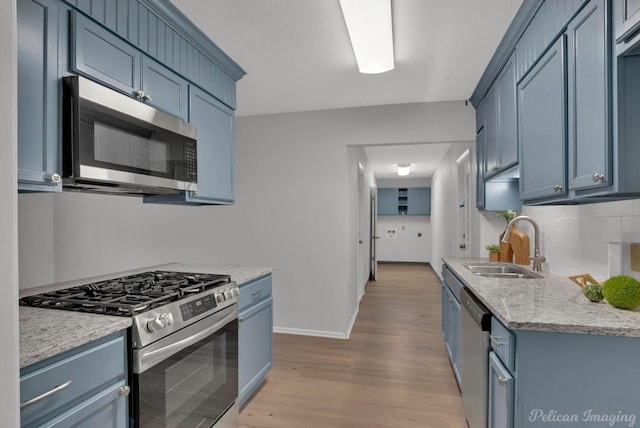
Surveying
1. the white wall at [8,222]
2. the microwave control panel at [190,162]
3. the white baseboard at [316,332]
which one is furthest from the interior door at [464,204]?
the white wall at [8,222]

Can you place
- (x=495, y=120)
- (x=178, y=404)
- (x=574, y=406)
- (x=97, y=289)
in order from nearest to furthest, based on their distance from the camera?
(x=574, y=406)
(x=178, y=404)
(x=97, y=289)
(x=495, y=120)

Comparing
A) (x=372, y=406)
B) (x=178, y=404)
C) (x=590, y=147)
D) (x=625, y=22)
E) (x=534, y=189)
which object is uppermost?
(x=625, y=22)

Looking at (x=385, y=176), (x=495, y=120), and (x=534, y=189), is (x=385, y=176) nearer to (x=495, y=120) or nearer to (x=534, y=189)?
(x=495, y=120)

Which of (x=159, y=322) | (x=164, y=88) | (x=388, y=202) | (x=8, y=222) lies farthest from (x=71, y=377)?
(x=388, y=202)

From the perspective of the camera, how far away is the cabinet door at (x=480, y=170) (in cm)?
311

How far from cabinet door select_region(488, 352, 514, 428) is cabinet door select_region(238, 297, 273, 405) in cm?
141

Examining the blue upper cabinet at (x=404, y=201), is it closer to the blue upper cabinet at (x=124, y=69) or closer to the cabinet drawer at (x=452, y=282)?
the cabinet drawer at (x=452, y=282)

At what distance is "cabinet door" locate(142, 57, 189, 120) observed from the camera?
6.07ft

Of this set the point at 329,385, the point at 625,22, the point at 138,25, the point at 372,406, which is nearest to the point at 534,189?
the point at 625,22

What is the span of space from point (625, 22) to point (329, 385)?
8.76 feet

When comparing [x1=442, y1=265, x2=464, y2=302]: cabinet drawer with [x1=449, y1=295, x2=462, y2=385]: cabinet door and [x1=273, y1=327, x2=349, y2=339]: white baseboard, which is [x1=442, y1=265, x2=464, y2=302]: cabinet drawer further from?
[x1=273, y1=327, x2=349, y2=339]: white baseboard

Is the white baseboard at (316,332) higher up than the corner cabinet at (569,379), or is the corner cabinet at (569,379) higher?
the corner cabinet at (569,379)

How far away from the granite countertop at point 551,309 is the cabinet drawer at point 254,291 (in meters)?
1.38

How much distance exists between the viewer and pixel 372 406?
2.39 metres
